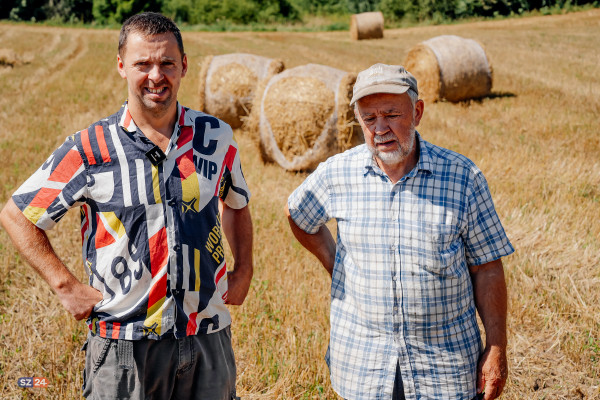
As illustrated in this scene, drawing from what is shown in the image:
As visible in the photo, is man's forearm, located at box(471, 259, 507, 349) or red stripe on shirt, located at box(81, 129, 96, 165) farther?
man's forearm, located at box(471, 259, 507, 349)

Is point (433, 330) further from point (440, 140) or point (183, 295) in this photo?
point (440, 140)

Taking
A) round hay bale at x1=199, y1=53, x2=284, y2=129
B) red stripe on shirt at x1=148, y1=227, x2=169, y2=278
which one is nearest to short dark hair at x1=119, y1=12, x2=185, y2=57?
red stripe on shirt at x1=148, y1=227, x2=169, y2=278

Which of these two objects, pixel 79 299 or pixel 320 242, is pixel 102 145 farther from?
pixel 320 242

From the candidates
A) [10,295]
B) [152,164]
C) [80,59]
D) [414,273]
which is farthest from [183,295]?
[80,59]

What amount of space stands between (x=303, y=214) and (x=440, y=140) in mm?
6821

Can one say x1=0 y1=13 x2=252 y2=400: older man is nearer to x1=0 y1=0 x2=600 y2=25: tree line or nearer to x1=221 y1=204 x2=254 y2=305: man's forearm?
x1=221 y1=204 x2=254 y2=305: man's forearm

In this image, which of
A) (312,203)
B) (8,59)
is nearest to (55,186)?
(312,203)

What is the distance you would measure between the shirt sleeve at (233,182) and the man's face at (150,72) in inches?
14.1

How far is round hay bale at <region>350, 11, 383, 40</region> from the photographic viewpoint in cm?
2984

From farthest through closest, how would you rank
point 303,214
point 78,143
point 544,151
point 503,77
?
point 503,77, point 544,151, point 303,214, point 78,143

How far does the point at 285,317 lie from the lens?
4.51 metres

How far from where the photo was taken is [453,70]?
41.7ft

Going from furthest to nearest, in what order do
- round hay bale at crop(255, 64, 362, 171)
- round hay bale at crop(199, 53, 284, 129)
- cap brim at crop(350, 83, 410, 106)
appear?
round hay bale at crop(199, 53, 284, 129) < round hay bale at crop(255, 64, 362, 171) < cap brim at crop(350, 83, 410, 106)

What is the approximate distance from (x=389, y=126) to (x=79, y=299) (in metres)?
1.48
